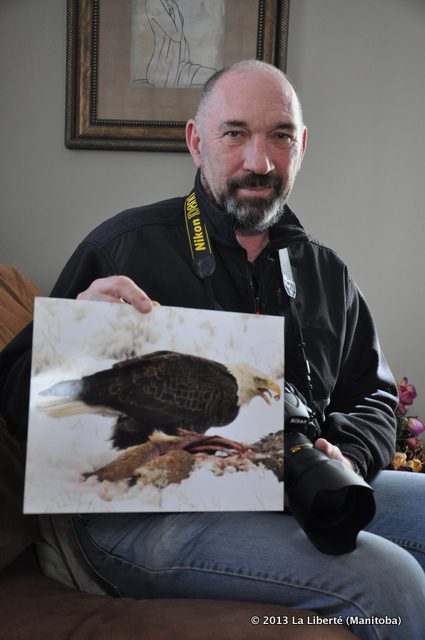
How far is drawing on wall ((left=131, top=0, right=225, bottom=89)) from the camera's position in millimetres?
2361

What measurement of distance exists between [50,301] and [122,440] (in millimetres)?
194

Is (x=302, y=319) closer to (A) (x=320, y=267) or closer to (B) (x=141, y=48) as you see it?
(A) (x=320, y=267)

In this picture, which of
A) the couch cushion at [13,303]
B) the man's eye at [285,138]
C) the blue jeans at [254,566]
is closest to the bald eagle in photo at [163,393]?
the blue jeans at [254,566]

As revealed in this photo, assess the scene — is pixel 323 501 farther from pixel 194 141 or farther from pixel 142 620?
pixel 194 141

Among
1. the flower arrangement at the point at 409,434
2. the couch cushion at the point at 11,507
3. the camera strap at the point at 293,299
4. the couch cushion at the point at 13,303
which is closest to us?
the couch cushion at the point at 11,507

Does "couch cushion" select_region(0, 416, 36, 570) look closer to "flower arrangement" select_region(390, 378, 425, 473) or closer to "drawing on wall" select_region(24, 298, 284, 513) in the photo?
"drawing on wall" select_region(24, 298, 284, 513)

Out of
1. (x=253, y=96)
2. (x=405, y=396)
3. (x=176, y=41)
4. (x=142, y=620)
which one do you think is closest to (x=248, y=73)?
(x=253, y=96)

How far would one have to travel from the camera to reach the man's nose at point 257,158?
132cm

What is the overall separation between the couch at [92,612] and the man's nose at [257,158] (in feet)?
2.04

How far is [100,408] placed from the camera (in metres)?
0.93

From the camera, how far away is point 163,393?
966 mm

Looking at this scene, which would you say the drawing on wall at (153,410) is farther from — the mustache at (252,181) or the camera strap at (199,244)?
the mustache at (252,181)

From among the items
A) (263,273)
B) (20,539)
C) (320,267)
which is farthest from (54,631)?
(320,267)

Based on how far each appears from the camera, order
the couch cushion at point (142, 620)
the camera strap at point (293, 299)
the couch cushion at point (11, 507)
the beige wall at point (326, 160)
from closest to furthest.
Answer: the couch cushion at point (142, 620)
the couch cushion at point (11, 507)
the camera strap at point (293, 299)
the beige wall at point (326, 160)
